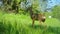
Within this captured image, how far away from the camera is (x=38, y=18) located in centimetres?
1012

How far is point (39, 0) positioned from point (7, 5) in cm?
252

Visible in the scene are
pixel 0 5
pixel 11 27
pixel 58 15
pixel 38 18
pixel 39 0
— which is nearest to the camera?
pixel 11 27

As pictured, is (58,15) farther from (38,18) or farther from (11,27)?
(11,27)

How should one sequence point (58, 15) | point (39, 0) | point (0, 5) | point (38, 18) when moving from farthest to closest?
point (58, 15) < point (38, 18) < point (39, 0) < point (0, 5)

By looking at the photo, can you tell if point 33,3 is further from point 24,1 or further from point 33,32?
point 33,32

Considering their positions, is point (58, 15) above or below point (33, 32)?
below

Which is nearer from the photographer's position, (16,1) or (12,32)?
(12,32)

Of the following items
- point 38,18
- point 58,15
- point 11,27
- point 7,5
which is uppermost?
point 7,5

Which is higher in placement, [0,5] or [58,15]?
[0,5]

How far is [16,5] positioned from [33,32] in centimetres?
105

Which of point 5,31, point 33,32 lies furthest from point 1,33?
point 33,32

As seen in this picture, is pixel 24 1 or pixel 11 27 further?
pixel 24 1

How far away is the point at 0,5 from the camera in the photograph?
8273 millimetres

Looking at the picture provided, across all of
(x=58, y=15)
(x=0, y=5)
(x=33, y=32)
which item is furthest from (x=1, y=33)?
(x=58, y=15)
